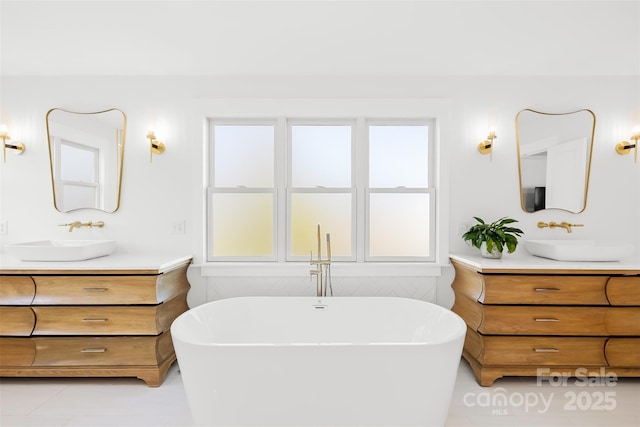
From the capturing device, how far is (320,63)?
8.15 feet

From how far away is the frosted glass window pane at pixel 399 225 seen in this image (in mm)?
2789

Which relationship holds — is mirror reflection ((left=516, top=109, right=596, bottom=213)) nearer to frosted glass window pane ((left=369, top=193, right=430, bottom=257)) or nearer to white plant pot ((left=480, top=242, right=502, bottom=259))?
white plant pot ((left=480, top=242, right=502, bottom=259))

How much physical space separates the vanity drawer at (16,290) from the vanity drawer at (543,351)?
3.02 meters

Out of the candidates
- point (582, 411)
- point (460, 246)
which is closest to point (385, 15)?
point (460, 246)

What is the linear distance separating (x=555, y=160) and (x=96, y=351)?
3.70 m

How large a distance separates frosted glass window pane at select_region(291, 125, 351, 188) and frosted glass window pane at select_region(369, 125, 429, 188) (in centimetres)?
23

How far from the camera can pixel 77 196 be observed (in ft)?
8.74

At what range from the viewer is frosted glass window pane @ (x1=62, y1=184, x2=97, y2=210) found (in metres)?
2.66

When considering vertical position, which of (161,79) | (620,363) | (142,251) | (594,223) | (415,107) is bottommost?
(620,363)

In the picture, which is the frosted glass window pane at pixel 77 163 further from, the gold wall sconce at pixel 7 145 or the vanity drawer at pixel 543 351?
the vanity drawer at pixel 543 351

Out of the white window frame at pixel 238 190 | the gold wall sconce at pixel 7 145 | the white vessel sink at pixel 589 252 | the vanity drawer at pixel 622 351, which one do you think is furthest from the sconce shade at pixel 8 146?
the vanity drawer at pixel 622 351

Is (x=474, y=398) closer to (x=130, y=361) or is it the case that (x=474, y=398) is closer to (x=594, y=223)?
(x=594, y=223)

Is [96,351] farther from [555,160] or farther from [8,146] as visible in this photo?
[555,160]

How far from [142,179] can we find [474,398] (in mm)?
2896
